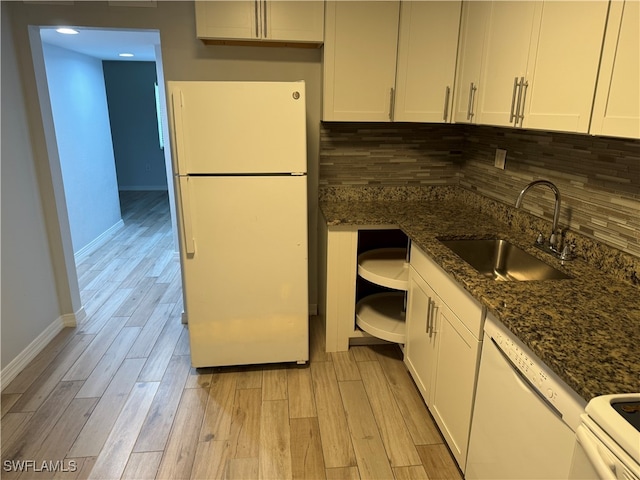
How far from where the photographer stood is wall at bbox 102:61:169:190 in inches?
292

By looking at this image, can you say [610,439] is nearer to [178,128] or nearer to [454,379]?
[454,379]

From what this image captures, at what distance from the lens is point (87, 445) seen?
2.00 m

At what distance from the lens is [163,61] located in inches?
101

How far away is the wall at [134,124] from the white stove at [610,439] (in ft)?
26.0

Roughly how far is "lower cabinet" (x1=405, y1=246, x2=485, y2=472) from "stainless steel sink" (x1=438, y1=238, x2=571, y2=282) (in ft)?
0.78

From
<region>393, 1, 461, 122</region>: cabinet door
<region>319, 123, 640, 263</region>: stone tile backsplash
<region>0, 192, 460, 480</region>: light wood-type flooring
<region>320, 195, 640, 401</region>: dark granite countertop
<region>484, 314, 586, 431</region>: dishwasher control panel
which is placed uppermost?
<region>393, 1, 461, 122</region>: cabinet door

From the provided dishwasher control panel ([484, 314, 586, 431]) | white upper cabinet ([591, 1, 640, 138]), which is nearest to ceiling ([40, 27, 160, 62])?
white upper cabinet ([591, 1, 640, 138])

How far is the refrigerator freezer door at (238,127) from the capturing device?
6.91ft

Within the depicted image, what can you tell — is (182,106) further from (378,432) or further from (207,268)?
(378,432)

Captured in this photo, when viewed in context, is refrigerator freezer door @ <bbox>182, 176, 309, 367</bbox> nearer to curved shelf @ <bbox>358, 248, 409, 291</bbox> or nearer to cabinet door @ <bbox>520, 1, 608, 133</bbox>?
curved shelf @ <bbox>358, 248, 409, 291</bbox>

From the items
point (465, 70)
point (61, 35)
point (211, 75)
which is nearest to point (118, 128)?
point (61, 35)

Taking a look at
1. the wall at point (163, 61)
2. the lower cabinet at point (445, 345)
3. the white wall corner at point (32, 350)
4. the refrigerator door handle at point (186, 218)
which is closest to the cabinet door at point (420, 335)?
the lower cabinet at point (445, 345)

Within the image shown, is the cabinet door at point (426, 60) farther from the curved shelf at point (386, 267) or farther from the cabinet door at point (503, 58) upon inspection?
the curved shelf at point (386, 267)

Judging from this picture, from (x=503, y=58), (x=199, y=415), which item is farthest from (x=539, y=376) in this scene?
(x=199, y=415)
